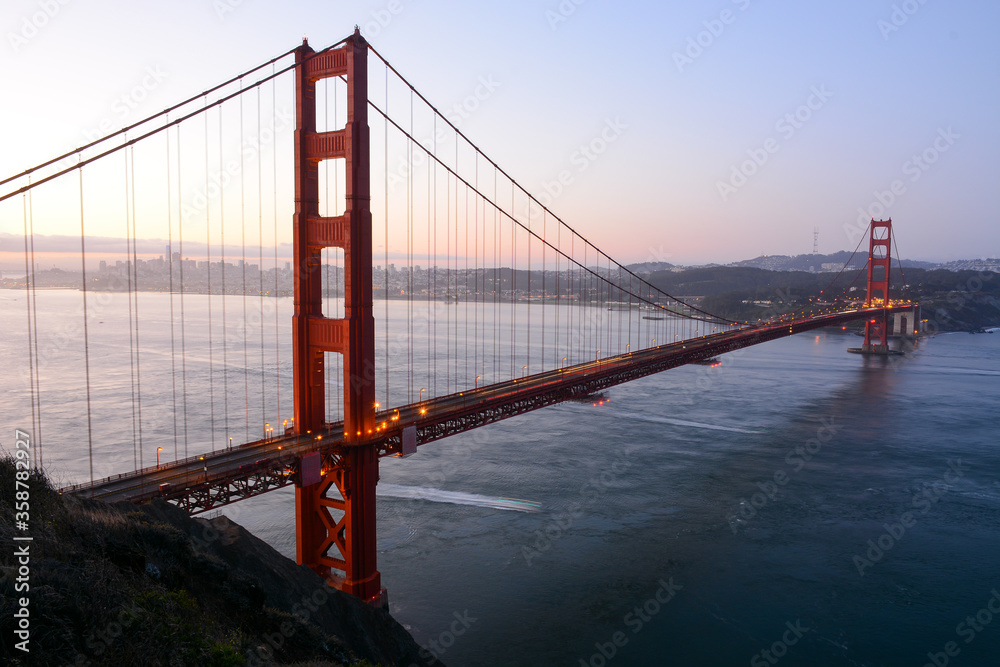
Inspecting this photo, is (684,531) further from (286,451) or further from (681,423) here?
(681,423)

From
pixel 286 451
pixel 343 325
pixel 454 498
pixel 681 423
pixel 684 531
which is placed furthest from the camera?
pixel 681 423

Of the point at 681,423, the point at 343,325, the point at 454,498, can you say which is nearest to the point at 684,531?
the point at 454,498

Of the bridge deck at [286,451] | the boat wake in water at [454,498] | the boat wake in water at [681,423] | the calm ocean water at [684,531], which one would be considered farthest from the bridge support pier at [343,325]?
the boat wake in water at [681,423]

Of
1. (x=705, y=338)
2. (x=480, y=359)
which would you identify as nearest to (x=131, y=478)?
(x=705, y=338)

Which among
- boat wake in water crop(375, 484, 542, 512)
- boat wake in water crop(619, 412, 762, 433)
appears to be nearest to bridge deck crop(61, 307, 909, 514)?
boat wake in water crop(375, 484, 542, 512)

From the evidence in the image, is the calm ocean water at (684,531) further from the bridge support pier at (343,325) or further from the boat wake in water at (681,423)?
the bridge support pier at (343,325)

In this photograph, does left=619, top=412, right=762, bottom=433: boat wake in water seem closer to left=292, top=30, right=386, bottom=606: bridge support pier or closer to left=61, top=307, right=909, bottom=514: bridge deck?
left=61, top=307, right=909, bottom=514: bridge deck
